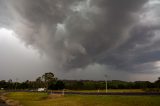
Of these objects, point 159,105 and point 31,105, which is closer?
point 159,105

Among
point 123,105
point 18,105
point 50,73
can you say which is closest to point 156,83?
point 50,73

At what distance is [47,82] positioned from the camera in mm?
197750

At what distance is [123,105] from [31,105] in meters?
35.3

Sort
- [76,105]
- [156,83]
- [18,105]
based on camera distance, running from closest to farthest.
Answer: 1. [76,105]
2. [18,105]
3. [156,83]

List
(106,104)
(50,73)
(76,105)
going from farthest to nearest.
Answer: (50,73) → (76,105) → (106,104)

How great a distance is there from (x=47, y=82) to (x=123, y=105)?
146 metres

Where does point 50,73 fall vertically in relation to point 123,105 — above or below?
above

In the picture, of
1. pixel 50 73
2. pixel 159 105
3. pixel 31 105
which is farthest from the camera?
pixel 50 73

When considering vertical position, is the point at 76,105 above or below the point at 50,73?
below

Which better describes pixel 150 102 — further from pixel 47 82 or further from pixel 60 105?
pixel 47 82

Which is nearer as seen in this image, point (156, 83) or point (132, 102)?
point (132, 102)

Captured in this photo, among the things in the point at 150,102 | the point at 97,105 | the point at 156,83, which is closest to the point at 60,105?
the point at 97,105

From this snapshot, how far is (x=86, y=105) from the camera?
6425 centimetres

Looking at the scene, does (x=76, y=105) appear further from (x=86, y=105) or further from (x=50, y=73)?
(x=50, y=73)
